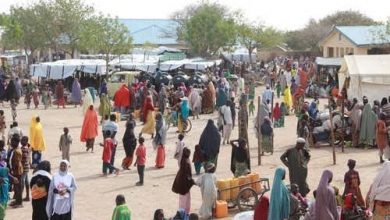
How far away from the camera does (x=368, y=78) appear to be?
23.3 metres

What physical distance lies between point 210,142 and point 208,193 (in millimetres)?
3533

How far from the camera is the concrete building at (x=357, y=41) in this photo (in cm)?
3922

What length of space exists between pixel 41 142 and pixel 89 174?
1265 mm

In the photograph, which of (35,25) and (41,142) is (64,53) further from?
(41,142)

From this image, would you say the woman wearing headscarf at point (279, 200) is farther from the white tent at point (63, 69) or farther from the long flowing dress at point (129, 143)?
the white tent at point (63, 69)

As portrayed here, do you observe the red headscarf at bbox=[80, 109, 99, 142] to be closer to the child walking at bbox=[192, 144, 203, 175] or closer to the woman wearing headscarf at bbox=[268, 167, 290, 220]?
the child walking at bbox=[192, 144, 203, 175]

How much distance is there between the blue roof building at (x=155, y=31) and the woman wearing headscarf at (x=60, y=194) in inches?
2265

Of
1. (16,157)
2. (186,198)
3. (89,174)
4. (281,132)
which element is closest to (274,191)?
(186,198)

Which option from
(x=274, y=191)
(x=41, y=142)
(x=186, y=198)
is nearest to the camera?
(x=274, y=191)

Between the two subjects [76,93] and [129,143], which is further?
[76,93]

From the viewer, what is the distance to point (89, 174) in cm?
1572

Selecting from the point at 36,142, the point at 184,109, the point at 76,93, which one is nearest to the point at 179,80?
the point at 76,93

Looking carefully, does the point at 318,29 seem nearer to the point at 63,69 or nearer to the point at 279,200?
the point at 63,69

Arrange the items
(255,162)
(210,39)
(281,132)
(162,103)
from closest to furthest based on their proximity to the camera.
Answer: (255,162) < (281,132) < (162,103) < (210,39)
